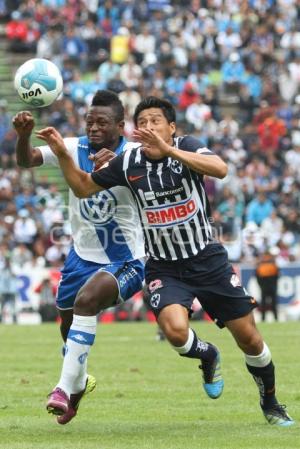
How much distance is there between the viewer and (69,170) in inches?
350

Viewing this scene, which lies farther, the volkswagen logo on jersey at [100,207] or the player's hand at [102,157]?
the volkswagen logo on jersey at [100,207]

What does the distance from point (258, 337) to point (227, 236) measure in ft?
59.3

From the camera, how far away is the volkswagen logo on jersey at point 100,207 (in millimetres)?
9562

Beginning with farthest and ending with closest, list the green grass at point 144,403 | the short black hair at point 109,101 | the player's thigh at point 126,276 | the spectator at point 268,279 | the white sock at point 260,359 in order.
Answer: the spectator at point 268,279 → the short black hair at point 109,101 → the player's thigh at point 126,276 → the white sock at point 260,359 → the green grass at point 144,403

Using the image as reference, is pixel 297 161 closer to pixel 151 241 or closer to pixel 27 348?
pixel 27 348

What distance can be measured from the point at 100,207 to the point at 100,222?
121 millimetres

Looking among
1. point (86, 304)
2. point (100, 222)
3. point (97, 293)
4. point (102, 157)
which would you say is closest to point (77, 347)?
point (86, 304)

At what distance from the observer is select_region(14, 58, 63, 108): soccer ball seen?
366 inches

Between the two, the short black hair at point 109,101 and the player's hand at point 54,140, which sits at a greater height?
the short black hair at point 109,101

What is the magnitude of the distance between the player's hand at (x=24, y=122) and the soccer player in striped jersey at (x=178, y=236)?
0.74 ft

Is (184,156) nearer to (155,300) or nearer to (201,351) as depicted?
(155,300)

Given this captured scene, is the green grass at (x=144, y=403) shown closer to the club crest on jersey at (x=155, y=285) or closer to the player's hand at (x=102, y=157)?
the club crest on jersey at (x=155, y=285)

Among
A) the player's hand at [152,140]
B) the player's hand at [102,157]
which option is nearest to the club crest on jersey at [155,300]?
the player's hand at [152,140]

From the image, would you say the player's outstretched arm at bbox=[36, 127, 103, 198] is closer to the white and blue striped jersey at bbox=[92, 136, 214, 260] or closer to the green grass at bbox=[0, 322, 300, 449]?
the white and blue striped jersey at bbox=[92, 136, 214, 260]
